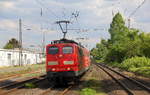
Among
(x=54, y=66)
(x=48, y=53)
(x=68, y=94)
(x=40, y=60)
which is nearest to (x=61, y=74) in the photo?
(x=54, y=66)

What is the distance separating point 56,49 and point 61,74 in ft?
6.18

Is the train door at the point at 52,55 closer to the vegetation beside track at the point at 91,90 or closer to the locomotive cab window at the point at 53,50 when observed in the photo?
the locomotive cab window at the point at 53,50

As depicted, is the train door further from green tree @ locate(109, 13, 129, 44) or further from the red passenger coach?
green tree @ locate(109, 13, 129, 44)

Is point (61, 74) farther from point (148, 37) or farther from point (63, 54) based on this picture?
point (148, 37)

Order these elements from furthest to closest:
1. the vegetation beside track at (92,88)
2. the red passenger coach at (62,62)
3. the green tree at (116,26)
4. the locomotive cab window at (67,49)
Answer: the green tree at (116,26)
the locomotive cab window at (67,49)
the red passenger coach at (62,62)
the vegetation beside track at (92,88)

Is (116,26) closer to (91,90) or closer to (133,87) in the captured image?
(133,87)

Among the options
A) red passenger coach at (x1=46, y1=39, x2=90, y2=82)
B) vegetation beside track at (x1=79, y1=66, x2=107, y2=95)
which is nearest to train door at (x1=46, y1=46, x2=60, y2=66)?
red passenger coach at (x1=46, y1=39, x2=90, y2=82)

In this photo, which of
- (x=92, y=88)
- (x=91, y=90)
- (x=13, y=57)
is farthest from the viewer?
(x=13, y=57)

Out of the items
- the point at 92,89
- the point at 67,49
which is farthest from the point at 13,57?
the point at 92,89

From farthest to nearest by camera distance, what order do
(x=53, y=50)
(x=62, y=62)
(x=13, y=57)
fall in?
(x=13, y=57)
(x=53, y=50)
(x=62, y=62)

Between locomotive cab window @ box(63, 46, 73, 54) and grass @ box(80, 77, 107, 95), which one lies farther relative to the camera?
locomotive cab window @ box(63, 46, 73, 54)

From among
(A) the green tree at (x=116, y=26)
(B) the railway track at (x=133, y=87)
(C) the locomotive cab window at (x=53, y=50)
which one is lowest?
(B) the railway track at (x=133, y=87)

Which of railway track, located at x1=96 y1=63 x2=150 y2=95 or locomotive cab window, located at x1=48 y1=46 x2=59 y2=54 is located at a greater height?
locomotive cab window, located at x1=48 y1=46 x2=59 y2=54

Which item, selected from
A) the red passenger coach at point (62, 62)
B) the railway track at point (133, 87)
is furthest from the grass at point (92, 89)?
the railway track at point (133, 87)
